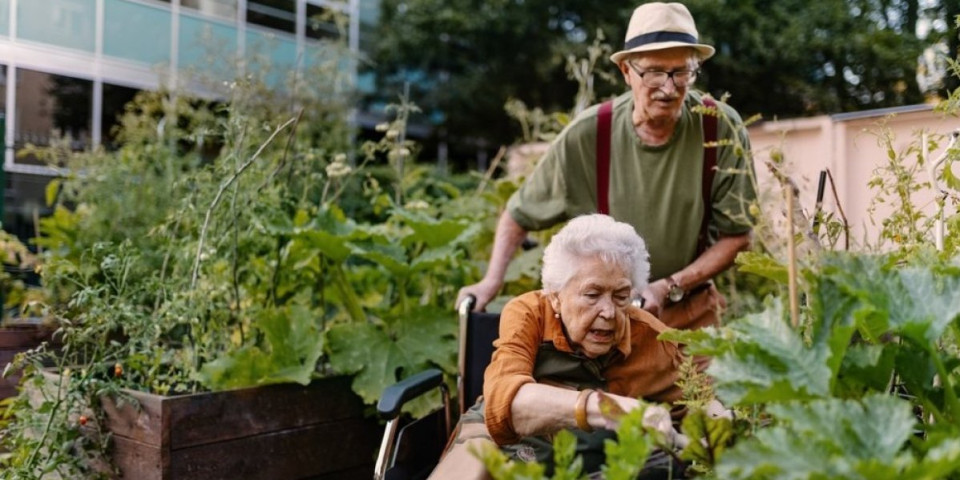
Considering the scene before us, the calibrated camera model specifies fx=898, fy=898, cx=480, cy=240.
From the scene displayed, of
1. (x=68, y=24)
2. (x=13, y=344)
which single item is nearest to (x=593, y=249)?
(x=13, y=344)

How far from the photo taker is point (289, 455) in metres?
2.87

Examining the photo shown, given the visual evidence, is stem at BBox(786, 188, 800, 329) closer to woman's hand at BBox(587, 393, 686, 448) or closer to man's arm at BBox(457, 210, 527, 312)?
woman's hand at BBox(587, 393, 686, 448)

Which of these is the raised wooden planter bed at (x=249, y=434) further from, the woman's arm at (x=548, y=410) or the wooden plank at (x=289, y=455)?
the woman's arm at (x=548, y=410)

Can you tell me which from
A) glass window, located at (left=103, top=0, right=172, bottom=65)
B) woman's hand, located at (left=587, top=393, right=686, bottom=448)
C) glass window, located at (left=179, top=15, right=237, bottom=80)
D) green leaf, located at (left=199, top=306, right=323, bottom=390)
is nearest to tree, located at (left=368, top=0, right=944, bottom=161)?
glass window, located at (left=179, top=15, right=237, bottom=80)

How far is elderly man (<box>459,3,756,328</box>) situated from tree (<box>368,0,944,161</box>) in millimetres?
10174

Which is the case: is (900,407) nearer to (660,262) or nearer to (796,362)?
(796,362)

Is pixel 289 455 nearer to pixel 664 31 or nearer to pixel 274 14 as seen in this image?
pixel 664 31

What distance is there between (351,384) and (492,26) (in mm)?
13464

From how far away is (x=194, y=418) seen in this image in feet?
8.61

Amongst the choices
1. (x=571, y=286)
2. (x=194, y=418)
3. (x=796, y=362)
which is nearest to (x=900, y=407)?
(x=796, y=362)

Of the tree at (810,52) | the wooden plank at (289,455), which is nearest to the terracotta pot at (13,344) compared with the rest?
the wooden plank at (289,455)

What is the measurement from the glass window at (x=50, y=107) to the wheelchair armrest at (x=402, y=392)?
7.93m

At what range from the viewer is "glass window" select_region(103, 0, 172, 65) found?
36.1ft

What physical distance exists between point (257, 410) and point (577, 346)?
1174 mm
